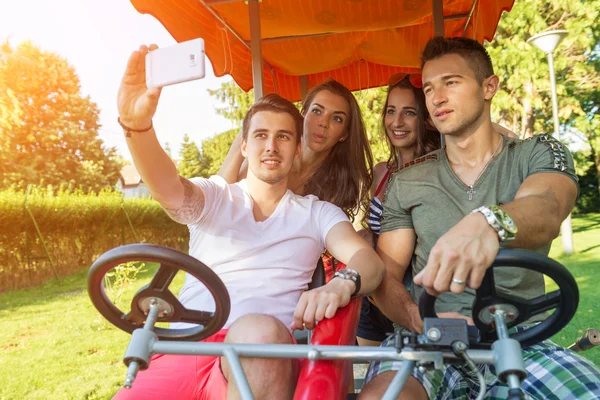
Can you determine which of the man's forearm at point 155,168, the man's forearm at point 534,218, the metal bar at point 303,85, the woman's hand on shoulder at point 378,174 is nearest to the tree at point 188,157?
the metal bar at point 303,85

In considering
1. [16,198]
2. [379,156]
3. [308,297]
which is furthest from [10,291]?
[308,297]

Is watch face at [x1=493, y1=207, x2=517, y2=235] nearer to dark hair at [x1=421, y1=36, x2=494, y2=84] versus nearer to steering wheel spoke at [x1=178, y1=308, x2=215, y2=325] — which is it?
steering wheel spoke at [x1=178, y1=308, x2=215, y2=325]

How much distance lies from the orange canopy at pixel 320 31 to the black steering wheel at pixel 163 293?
2.09m

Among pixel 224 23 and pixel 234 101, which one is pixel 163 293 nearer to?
pixel 224 23

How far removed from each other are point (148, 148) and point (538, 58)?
11.2 metres

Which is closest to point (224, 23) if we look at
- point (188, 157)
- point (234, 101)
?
point (234, 101)

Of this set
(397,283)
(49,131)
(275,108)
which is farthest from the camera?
(49,131)

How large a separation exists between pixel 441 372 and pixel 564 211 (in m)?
0.72

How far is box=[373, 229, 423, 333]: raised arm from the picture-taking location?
2.14 metres

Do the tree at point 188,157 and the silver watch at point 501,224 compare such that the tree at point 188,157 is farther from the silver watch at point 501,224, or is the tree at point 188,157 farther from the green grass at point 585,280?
the silver watch at point 501,224

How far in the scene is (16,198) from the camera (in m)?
9.37

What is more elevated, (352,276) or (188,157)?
(188,157)

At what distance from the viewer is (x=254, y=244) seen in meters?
2.18

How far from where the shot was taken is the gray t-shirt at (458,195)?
2027 millimetres
